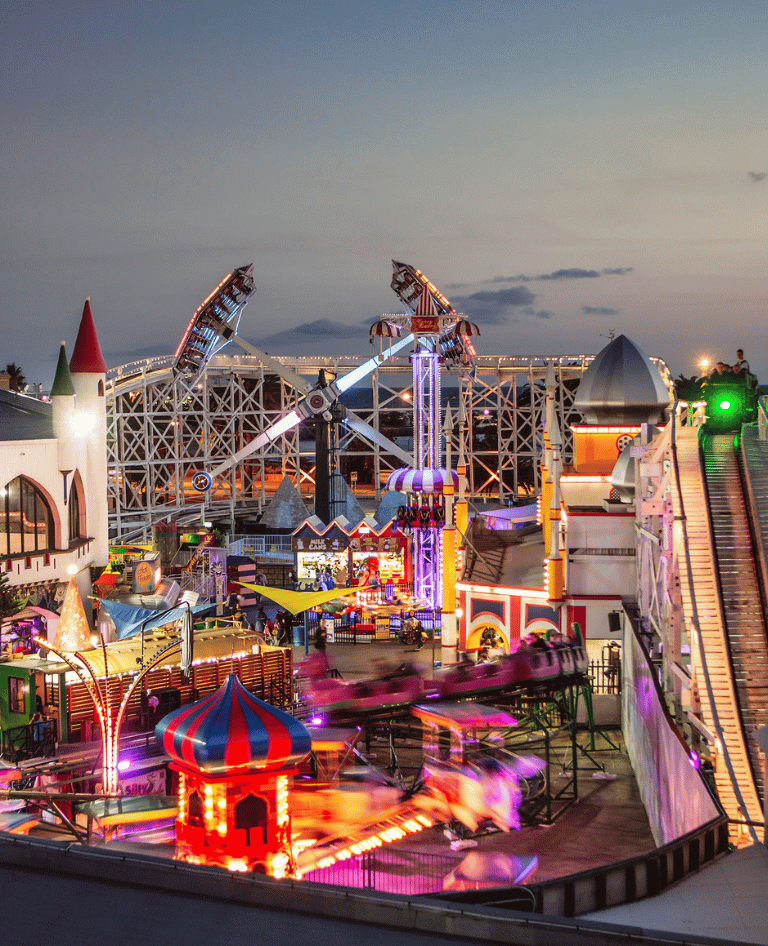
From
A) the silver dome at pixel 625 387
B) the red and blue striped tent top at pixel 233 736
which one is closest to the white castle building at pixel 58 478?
the silver dome at pixel 625 387

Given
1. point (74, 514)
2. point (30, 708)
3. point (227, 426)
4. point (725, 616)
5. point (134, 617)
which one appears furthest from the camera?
point (227, 426)

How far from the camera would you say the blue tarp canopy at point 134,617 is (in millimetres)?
17062

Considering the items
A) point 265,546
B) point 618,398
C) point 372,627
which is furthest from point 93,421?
point 618,398

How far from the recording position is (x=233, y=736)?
9023mm

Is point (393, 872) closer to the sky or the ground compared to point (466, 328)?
closer to the ground

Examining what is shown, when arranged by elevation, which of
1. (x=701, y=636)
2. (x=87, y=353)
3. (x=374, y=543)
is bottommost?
(x=701, y=636)

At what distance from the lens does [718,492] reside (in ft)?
46.5

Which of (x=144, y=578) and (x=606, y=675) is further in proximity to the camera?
(x=144, y=578)

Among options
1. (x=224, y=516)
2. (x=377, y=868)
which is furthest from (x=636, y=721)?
(x=224, y=516)

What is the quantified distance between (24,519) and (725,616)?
19.6 m

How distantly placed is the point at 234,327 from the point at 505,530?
17683 millimetres

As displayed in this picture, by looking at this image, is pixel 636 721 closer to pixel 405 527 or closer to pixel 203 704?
pixel 203 704

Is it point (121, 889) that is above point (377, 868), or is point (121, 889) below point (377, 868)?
above

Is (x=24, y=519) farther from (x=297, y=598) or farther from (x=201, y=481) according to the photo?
(x=201, y=481)
